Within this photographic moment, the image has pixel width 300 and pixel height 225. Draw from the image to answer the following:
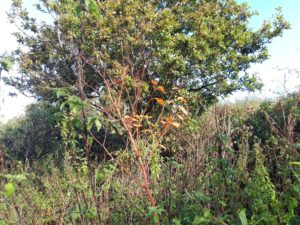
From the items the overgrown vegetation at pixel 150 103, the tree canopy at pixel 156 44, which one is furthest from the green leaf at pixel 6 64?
the tree canopy at pixel 156 44

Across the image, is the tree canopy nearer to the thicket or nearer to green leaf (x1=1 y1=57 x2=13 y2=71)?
the thicket

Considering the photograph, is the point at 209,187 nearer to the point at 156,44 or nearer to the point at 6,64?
the point at 6,64

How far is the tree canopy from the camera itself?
7988 millimetres

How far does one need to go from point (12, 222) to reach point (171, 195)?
201 cm

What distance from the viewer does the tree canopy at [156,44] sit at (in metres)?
7.99

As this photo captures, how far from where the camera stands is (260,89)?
9.60 m

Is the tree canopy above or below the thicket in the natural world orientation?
above

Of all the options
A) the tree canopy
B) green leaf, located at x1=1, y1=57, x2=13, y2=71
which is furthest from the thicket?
the tree canopy

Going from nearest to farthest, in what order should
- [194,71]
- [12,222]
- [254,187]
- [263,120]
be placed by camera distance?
[254,187] < [12,222] < [263,120] < [194,71]

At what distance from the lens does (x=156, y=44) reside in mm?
7988

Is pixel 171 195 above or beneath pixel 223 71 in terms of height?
beneath

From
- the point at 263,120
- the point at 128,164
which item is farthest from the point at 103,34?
the point at 128,164

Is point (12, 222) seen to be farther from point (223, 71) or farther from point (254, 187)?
point (223, 71)

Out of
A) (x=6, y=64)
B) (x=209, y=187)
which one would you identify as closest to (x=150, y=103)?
(x=209, y=187)
